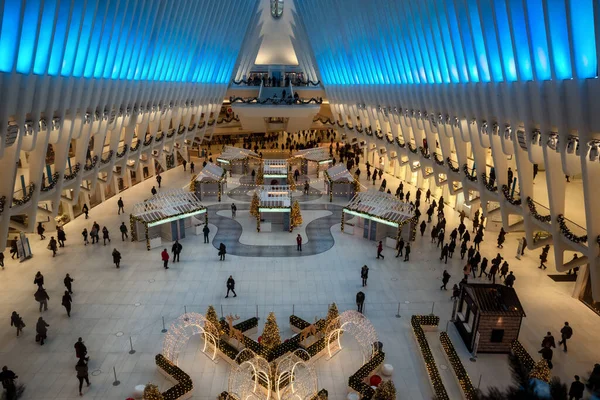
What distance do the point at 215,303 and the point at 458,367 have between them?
849cm

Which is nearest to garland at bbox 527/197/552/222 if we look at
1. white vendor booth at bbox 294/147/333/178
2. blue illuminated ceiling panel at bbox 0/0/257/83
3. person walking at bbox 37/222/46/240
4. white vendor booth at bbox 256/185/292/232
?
white vendor booth at bbox 256/185/292/232

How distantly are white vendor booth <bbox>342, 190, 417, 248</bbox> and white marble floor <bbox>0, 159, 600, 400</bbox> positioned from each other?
0.67m

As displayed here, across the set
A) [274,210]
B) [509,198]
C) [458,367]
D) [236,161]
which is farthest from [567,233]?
[236,161]

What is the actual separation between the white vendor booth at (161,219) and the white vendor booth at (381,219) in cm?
808

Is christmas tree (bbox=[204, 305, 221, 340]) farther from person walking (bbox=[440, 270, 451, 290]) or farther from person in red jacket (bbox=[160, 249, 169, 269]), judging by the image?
person walking (bbox=[440, 270, 451, 290])

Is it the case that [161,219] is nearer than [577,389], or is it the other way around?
[577,389]

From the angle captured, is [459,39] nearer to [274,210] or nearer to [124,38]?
[274,210]

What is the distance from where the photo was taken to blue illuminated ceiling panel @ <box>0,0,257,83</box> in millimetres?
13203

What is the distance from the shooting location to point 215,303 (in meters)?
15.4

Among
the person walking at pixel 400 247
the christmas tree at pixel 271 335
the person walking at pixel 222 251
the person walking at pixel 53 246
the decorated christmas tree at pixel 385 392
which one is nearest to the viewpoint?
the decorated christmas tree at pixel 385 392

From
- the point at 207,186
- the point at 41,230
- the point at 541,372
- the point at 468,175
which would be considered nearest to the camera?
the point at 541,372

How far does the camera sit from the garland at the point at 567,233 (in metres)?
12.6

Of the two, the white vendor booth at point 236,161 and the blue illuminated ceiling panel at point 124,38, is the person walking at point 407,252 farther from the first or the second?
the white vendor booth at point 236,161

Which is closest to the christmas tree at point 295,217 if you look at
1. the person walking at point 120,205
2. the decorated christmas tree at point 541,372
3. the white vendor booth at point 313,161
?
the person walking at point 120,205
